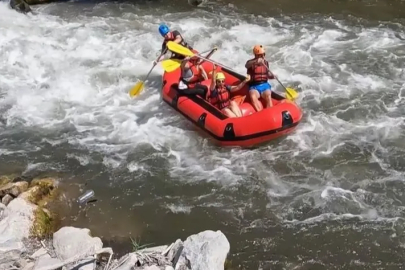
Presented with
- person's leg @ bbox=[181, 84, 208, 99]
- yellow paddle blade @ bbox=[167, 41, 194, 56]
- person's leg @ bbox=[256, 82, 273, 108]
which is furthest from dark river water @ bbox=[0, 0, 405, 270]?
yellow paddle blade @ bbox=[167, 41, 194, 56]

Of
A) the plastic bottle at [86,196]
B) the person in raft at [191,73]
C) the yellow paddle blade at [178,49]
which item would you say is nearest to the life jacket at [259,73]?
the person in raft at [191,73]

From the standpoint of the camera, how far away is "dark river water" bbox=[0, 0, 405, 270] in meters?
6.92

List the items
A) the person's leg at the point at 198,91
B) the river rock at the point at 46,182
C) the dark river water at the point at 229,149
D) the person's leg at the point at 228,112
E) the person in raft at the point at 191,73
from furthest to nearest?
the person in raft at the point at 191,73, the person's leg at the point at 198,91, the person's leg at the point at 228,112, the river rock at the point at 46,182, the dark river water at the point at 229,149

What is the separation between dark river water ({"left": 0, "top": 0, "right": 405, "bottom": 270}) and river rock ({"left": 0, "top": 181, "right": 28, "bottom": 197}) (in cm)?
56

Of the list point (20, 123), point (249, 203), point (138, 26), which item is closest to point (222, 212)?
point (249, 203)

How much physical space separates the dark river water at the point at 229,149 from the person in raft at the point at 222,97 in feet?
1.93

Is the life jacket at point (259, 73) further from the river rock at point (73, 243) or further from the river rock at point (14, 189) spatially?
the river rock at point (14, 189)

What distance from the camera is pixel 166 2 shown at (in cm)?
1398

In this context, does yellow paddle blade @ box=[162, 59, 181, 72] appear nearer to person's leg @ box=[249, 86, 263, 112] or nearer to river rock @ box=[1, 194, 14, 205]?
person's leg @ box=[249, 86, 263, 112]

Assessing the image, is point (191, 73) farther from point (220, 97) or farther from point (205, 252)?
point (205, 252)

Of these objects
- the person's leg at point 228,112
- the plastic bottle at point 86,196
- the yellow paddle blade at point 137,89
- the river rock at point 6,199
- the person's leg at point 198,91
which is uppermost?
the person's leg at point 198,91

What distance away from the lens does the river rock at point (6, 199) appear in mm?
7340

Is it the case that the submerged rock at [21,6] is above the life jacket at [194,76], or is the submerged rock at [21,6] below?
below

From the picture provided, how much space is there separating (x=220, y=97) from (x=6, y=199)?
3460 mm
